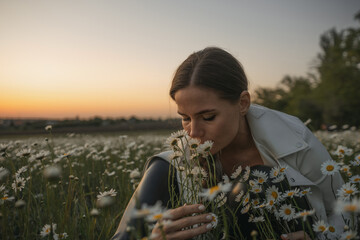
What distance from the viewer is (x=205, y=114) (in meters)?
1.80

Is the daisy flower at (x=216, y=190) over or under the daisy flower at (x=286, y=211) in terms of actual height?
over

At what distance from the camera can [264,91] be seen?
118 feet

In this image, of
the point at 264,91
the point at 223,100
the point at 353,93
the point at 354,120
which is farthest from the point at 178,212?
the point at 264,91

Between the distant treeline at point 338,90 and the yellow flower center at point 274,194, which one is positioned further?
the distant treeline at point 338,90

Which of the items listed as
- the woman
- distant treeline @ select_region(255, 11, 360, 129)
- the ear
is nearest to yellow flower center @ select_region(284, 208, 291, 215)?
the woman

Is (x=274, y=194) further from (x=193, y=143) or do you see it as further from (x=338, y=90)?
(x=338, y=90)

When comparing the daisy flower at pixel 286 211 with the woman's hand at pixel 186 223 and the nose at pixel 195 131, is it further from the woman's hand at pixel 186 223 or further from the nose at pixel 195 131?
the nose at pixel 195 131

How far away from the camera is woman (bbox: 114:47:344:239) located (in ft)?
5.87

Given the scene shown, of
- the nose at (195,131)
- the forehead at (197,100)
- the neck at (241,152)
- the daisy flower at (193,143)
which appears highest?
the forehead at (197,100)

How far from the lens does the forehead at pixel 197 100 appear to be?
5.88 ft

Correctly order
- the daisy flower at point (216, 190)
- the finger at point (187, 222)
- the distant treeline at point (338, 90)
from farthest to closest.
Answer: the distant treeline at point (338, 90)
the finger at point (187, 222)
the daisy flower at point (216, 190)

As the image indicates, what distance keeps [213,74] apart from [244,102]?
1.32ft

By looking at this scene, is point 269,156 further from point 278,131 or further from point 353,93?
point 353,93

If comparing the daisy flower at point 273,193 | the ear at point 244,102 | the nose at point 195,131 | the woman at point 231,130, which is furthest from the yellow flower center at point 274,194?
the ear at point 244,102
